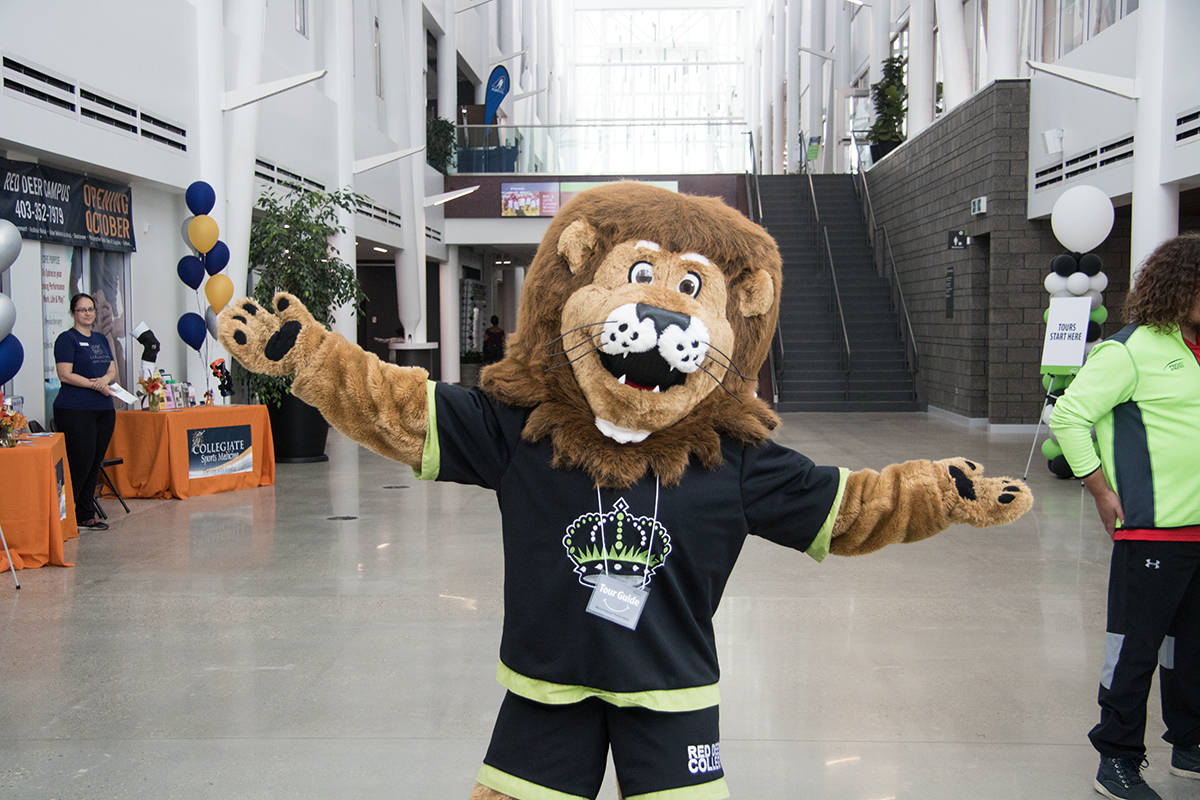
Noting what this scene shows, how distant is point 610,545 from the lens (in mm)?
1954

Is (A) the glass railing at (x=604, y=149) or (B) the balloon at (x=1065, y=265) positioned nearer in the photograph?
(B) the balloon at (x=1065, y=265)

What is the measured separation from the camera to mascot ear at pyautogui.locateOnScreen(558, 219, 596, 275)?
209cm

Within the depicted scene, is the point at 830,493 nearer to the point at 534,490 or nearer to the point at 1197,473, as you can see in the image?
the point at 534,490

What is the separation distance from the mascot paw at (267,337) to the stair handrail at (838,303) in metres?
14.2

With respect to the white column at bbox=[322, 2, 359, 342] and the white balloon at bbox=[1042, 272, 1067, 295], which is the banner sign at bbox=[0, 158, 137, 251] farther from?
the white balloon at bbox=[1042, 272, 1067, 295]

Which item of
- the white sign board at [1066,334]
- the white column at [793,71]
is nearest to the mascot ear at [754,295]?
the white sign board at [1066,334]

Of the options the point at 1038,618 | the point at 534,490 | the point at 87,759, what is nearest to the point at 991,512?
the point at 534,490

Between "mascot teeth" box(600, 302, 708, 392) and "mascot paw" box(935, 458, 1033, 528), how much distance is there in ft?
1.92

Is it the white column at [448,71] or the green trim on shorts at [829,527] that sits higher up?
the white column at [448,71]

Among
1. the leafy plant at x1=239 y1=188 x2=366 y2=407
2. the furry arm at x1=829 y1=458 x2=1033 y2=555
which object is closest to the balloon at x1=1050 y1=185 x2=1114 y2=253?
the leafy plant at x1=239 y1=188 x2=366 y2=407

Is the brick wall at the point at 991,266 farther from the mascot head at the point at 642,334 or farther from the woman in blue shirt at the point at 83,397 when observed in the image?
the mascot head at the point at 642,334

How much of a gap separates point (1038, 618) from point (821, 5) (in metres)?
27.7

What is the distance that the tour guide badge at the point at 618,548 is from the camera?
1947 mm

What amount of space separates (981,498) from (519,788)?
3.36ft
